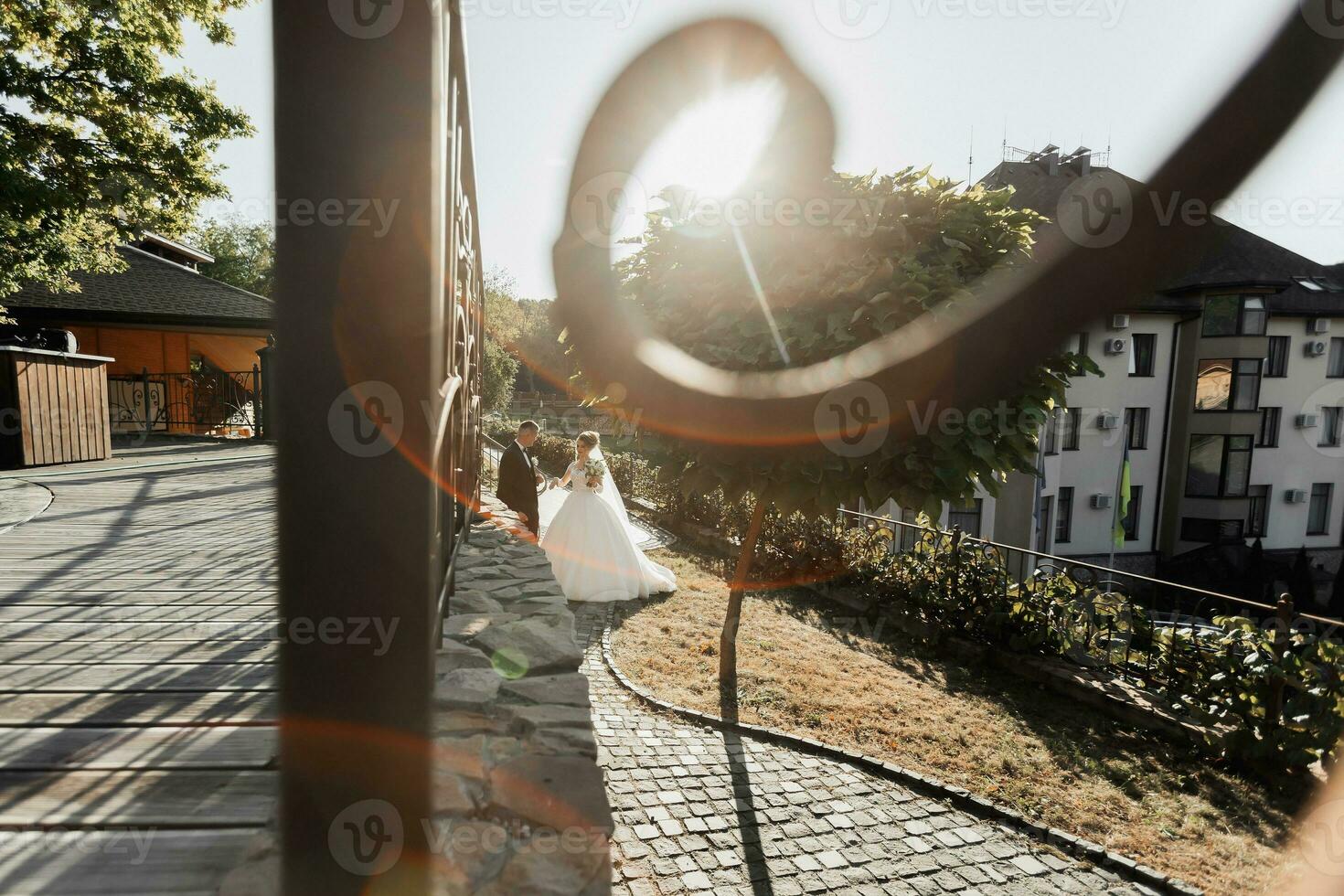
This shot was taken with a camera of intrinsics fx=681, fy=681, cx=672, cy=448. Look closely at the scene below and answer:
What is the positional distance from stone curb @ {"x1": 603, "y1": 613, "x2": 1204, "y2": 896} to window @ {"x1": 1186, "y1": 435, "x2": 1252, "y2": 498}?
31502 mm

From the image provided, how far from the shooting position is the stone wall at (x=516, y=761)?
5.84ft

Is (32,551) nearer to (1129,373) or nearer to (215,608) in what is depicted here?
(215,608)

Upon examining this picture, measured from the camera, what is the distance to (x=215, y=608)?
374 cm

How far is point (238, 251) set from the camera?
5356 centimetres

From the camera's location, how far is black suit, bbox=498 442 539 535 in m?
9.49

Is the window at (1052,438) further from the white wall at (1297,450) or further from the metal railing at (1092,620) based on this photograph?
the metal railing at (1092,620)

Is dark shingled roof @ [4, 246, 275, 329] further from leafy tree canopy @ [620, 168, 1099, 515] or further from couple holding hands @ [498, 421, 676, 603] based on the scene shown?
leafy tree canopy @ [620, 168, 1099, 515]

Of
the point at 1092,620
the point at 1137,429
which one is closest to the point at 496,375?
the point at 1137,429

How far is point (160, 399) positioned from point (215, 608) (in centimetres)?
1733

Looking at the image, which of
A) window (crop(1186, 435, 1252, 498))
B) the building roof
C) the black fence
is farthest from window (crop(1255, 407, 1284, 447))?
the black fence

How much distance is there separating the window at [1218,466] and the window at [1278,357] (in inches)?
141

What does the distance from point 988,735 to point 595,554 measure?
18.1 feet

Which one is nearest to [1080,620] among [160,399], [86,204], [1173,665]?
[1173,665]

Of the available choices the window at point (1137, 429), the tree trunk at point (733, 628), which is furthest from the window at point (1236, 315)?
the tree trunk at point (733, 628)
